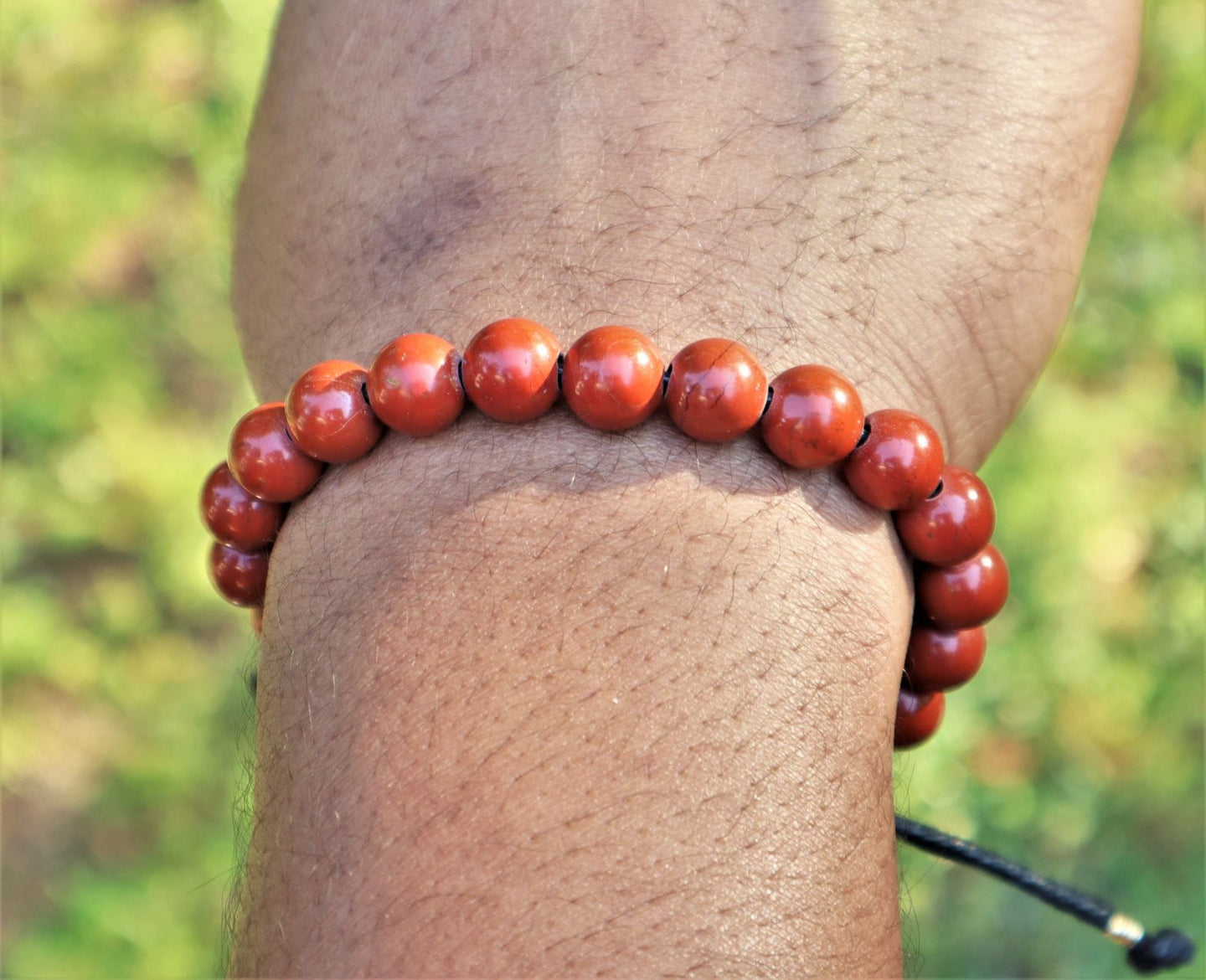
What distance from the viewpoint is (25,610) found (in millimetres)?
2678

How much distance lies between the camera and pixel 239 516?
1157mm

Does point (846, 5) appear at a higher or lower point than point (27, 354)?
higher

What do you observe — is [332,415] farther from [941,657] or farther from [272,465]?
[941,657]

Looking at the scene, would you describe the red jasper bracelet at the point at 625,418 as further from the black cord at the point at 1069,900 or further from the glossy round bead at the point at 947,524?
the black cord at the point at 1069,900

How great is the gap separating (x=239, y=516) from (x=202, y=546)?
5.35 ft

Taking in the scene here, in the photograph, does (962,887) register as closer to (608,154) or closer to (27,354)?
(608,154)

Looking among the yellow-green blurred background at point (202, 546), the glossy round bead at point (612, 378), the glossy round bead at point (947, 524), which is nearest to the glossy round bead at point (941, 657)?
the glossy round bead at point (947, 524)

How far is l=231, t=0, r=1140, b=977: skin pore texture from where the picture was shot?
35.1 inches

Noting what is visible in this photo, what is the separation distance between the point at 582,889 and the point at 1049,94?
81cm

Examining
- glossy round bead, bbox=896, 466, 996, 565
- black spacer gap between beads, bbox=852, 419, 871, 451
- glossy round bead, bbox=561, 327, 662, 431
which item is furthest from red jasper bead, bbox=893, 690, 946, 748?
glossy round bead, bbox=561, 327, 662, 431

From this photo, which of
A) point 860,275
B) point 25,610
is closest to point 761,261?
point 860,275

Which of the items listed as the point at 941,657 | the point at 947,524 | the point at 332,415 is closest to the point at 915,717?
the point at 941,657

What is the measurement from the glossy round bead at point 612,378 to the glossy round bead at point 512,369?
0.06 feet

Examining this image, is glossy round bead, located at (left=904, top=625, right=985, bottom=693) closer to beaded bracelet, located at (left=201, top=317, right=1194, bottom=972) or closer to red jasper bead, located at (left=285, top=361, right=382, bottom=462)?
beaded bracelet, located at (left=201, top=317, right=1194, bottom=972)
